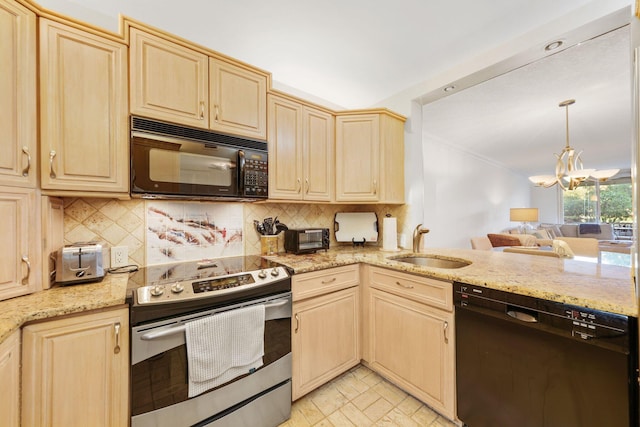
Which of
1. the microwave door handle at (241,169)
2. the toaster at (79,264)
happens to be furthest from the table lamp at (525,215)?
the toaster at (79,264)

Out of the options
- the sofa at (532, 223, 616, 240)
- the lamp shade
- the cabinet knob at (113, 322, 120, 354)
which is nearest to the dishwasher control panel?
the cabinet knob at (113, 322, 120, 354)

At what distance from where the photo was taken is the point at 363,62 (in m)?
2.03

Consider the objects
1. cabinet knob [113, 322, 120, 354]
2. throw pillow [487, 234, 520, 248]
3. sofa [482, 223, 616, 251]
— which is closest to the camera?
cabinet knob [113, 322, 120, 354]

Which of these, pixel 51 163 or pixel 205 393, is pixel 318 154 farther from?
pixel 205 393

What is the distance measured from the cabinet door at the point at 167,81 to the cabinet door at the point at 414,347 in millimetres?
1757

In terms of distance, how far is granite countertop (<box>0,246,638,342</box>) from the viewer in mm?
926

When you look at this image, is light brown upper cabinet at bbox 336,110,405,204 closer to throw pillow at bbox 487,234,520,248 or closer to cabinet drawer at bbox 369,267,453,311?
cabinet drawer at bbox 369,267,453,311

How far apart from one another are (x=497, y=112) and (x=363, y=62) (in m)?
2.48

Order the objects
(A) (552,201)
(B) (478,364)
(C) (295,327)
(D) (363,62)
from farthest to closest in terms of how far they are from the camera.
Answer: (A) (552,201) < (D) (363,62) < (C) (295,327) < (B) (478,364)

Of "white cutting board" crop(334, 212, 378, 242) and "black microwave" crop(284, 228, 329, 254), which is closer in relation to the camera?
"black microwave" crop(284, 228, 329, 254)

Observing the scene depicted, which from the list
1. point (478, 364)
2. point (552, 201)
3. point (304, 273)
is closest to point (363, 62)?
point (304, 273)

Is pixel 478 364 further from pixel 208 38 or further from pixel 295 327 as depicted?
pixel 208 38

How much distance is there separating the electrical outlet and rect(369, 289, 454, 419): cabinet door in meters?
1.69

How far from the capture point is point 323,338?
1707 mm
